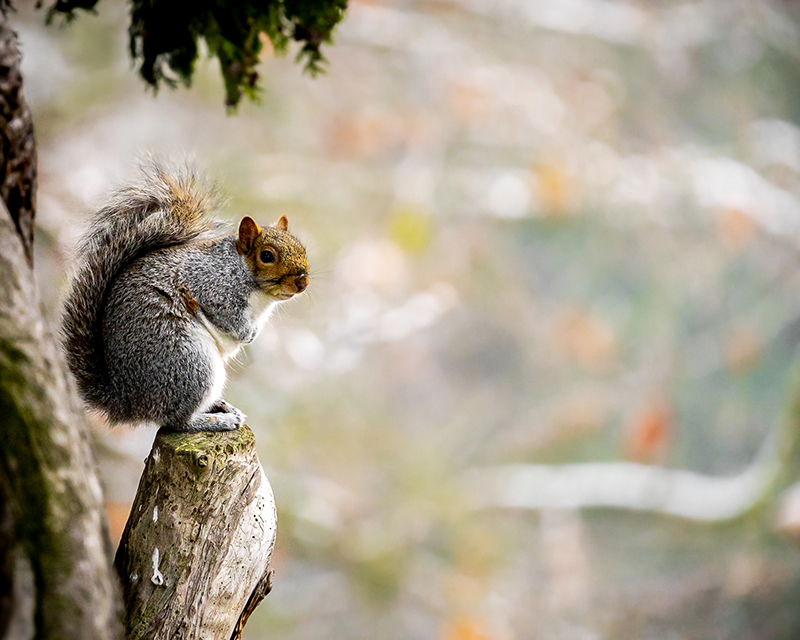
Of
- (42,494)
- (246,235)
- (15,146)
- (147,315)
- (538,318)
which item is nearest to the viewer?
(42,494)

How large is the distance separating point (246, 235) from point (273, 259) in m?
0.06

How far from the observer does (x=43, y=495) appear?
2.07 feet

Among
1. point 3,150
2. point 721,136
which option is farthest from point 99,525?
point 721,136

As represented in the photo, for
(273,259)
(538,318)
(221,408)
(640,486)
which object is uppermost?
(273,259)

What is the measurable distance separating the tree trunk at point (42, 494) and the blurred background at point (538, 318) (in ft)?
7.68

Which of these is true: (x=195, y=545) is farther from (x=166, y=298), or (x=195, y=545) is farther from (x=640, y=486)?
Result: (x=640, y=486)

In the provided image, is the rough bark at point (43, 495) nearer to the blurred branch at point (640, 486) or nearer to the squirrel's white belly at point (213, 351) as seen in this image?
the squirrel's white belly at point (213, 351)

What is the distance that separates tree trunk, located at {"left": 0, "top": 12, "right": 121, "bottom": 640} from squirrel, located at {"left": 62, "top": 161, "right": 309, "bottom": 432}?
36 centimetres

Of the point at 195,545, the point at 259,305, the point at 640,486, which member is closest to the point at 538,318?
the point at 640,486

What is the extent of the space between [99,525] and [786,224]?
3.81 m

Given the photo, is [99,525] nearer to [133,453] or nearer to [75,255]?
[75,255]

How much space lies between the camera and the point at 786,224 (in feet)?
12.1

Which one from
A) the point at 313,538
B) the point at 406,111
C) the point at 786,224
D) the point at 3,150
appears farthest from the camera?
the point at 786,224

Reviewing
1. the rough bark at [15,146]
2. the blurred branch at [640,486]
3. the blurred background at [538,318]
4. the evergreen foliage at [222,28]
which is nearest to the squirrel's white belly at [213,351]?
the rough bark at [15,146]
